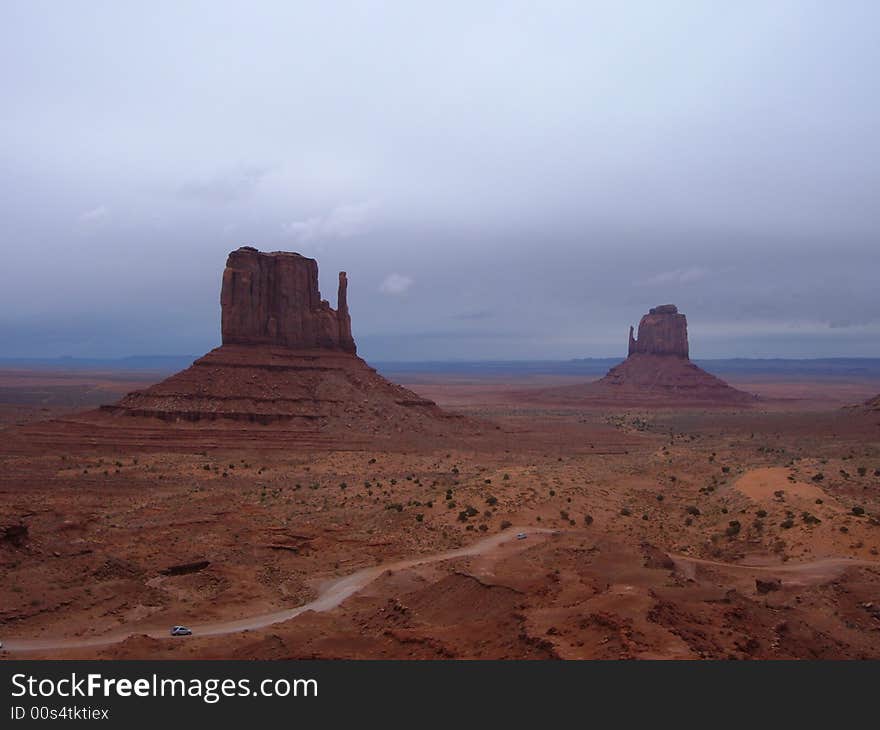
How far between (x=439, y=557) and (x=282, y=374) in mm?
49519

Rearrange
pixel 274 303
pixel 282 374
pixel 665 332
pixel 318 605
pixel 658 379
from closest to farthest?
1. pixel 318 605
2. pixel 282 374
3. pixel 274 303
4. pixel 658 379
5. pixel 665 332

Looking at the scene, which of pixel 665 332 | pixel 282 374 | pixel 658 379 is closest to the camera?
pixel 282 374

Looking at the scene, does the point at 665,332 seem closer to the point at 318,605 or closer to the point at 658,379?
the point at 658,379

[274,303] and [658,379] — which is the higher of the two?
[274,303]

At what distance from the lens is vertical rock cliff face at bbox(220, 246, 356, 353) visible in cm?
7494

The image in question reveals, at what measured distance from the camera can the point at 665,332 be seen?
511 feet

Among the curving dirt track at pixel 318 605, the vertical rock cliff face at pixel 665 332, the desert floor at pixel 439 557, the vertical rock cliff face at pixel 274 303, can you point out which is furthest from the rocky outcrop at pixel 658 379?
the curving dirt track at pixel 318 605

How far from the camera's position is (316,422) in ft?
221

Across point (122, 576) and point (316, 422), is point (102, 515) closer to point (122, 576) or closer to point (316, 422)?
point (122, 576)

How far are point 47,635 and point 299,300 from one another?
198 ft

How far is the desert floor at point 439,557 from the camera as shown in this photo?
16.2 meters

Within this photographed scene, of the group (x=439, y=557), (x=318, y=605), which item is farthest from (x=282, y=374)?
(x=318, y=605)

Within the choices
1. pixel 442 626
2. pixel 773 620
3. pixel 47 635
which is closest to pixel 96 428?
pixel 47 635

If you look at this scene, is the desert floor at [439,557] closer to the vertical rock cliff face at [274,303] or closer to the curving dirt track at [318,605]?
the curving dirt track at [318,605]
